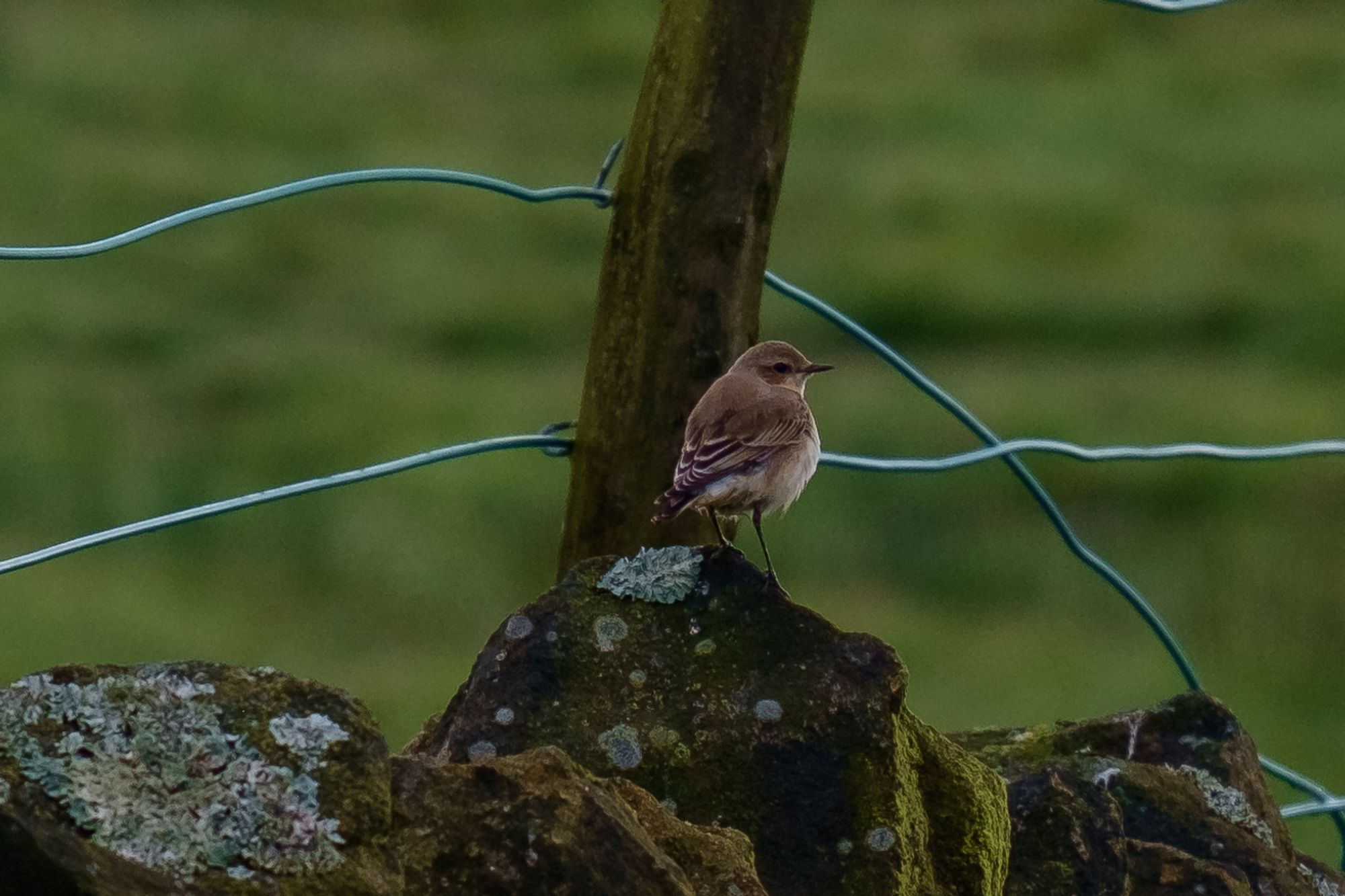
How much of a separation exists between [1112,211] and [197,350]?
6.78 meters

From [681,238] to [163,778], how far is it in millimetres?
1857

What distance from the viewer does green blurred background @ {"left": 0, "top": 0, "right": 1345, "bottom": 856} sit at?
11188 mm

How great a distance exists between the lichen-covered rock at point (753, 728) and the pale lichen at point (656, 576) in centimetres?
2

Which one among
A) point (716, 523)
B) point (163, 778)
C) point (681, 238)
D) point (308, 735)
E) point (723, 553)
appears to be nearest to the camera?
point (163, 778)

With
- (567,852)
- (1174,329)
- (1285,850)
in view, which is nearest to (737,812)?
(567,852)

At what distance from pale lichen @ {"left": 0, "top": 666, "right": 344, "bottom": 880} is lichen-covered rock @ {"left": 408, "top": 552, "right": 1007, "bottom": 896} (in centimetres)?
75

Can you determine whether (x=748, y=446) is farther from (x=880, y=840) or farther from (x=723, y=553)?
(x=880, y=840)

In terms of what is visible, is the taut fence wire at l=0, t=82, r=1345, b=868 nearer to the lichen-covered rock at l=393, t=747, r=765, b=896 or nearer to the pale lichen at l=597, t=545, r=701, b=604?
the pale lichen at l=597, t=545, r=701, b=604

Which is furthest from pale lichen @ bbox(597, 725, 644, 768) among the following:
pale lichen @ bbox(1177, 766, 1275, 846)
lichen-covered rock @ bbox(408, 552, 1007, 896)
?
pale lichen @ bbox(1177, 766, 1275, 846)

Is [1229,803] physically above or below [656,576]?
below

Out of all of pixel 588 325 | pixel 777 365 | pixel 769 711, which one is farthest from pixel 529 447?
pixel 588 325

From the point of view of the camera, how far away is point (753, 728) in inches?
156

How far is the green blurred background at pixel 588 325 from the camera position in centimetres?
1119

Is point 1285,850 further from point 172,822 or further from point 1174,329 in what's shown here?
point 1174,329
